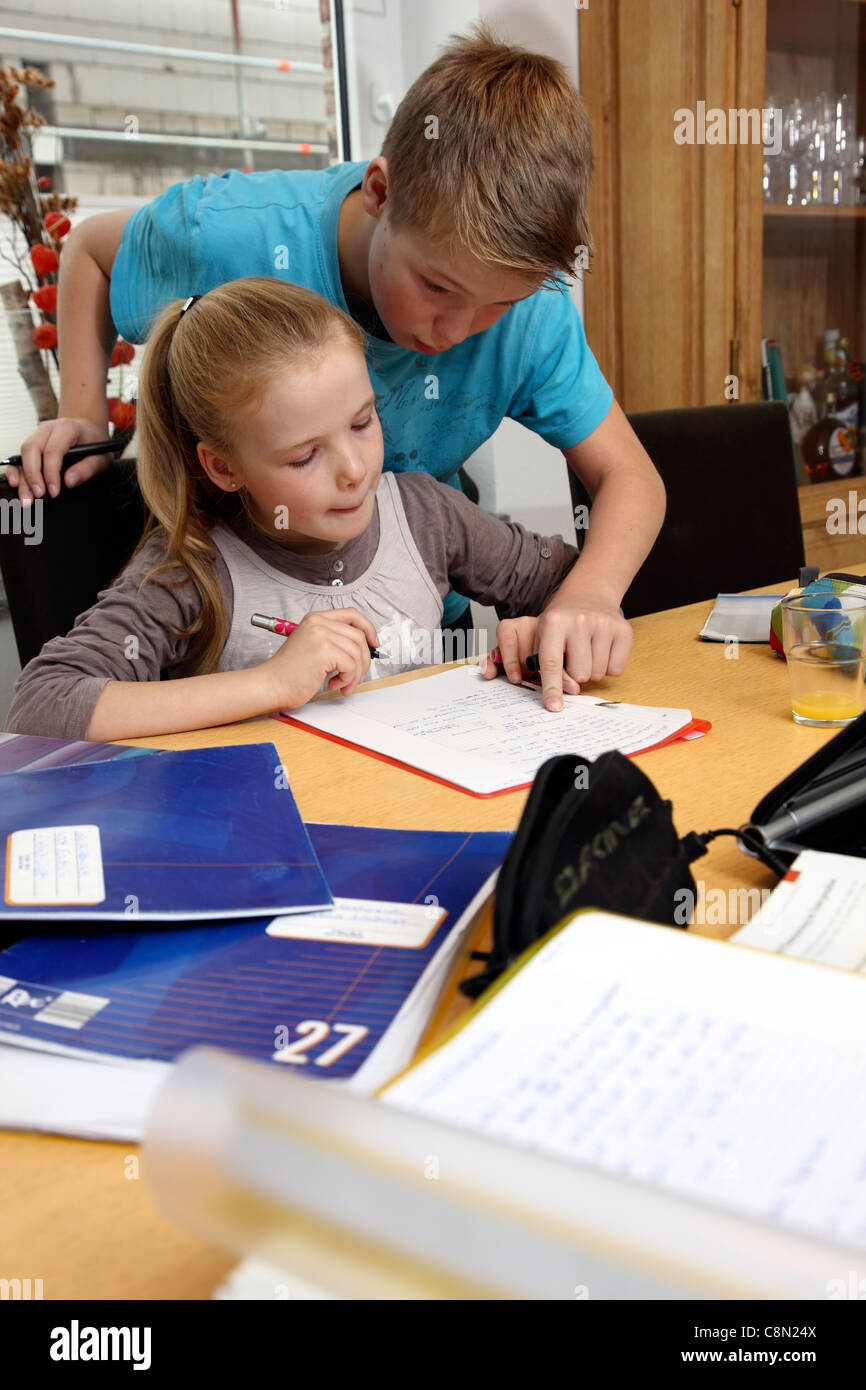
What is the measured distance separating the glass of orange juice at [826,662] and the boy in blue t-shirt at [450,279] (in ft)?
0.56

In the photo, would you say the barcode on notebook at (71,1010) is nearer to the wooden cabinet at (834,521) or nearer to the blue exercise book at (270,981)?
the blue exercise book at (270,981)

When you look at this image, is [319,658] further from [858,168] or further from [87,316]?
[858,168]

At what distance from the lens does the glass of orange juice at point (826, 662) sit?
873mm

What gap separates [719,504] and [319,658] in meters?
0.89

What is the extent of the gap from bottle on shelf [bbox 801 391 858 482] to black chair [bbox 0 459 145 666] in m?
1.83

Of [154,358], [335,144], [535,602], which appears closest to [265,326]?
[154,358]

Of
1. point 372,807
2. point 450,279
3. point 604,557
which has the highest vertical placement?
point 450,279

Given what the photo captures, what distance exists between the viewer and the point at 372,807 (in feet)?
2.42

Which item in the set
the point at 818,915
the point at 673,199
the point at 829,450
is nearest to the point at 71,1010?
the point at 818,915

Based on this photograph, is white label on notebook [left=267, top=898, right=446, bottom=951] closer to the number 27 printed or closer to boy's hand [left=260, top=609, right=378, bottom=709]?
the number 27 printed

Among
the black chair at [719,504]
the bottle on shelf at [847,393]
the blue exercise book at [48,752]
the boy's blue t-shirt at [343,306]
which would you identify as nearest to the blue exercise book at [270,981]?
the blue exercise book at [48,752]

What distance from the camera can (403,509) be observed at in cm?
131

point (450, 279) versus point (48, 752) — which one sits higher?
point (450, 279)

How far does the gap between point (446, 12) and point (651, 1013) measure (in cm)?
221
